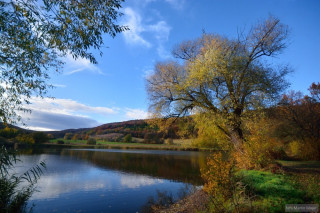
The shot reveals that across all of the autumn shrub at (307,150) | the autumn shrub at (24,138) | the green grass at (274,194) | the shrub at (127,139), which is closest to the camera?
the green grass at (274,194)

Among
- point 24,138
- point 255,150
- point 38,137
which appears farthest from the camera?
point 38,137

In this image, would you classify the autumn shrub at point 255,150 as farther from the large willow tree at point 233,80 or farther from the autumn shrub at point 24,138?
the autumn shrub at point 24,138

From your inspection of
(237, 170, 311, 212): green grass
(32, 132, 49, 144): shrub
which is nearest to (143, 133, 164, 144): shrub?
(32, 132, 49, 144): shrub

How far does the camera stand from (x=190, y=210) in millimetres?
7688

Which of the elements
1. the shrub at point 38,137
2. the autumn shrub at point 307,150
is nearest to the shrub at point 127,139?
the shrub at point 38,137

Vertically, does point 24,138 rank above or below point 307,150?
above

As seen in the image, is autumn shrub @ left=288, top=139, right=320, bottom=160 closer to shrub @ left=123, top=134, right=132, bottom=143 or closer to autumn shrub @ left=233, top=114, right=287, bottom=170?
autumn shrub @ left=233, top=114, right=287, bottom=170

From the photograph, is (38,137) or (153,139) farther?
(153,139)

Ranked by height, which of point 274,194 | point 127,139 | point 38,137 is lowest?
point 274,194

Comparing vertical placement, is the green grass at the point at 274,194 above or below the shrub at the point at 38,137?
below

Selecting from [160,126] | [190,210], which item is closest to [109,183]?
[160,126]

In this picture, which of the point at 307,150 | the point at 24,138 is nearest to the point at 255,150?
the point at 24,138

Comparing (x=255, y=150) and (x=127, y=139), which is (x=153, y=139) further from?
(x=255, y=150)

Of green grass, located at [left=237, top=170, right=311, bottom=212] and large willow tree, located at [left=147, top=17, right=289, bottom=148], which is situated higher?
large willow tree, located at [left=147, top=17, right=289, bottom=148]
